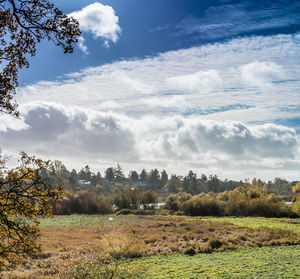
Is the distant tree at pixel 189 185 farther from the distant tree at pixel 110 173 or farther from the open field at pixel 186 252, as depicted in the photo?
the open field at pixel 186 252

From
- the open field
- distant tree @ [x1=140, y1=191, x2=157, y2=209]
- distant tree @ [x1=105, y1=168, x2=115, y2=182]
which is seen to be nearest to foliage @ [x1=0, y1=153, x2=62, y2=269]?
the open field

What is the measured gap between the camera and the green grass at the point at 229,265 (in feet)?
51.2

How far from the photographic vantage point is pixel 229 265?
18.1m

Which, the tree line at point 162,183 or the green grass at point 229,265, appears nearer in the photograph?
the green grass at point 229,265

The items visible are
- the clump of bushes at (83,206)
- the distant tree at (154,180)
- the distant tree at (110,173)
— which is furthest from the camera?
the distant tree at (110,173)

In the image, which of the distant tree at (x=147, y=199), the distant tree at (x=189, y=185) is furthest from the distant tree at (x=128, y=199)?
the distant tree at (x=189, y=185)

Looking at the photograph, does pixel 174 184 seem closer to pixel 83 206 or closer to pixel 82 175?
pixel 82 175

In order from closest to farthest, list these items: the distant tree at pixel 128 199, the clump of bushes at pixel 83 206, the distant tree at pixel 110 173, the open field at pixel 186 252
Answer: the open field at pixel 186 252
the clump of bushes at pixel 83 206
the distant tree at pixel 128 199
the distant tree at pixel 110 173

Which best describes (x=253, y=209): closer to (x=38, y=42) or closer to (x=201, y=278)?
(x=201, y=278)

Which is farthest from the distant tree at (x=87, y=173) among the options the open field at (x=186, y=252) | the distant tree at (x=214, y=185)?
the open field at (x=186, y=252)

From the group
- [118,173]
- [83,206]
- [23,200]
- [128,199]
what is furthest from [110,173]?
[23,200]

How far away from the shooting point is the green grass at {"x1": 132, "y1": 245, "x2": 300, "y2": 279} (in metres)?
15.6

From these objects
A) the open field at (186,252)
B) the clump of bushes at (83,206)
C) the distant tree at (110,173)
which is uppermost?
the distant tree at (110,173)

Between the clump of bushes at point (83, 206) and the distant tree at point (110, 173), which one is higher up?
the distant tree at point (110, 173)
